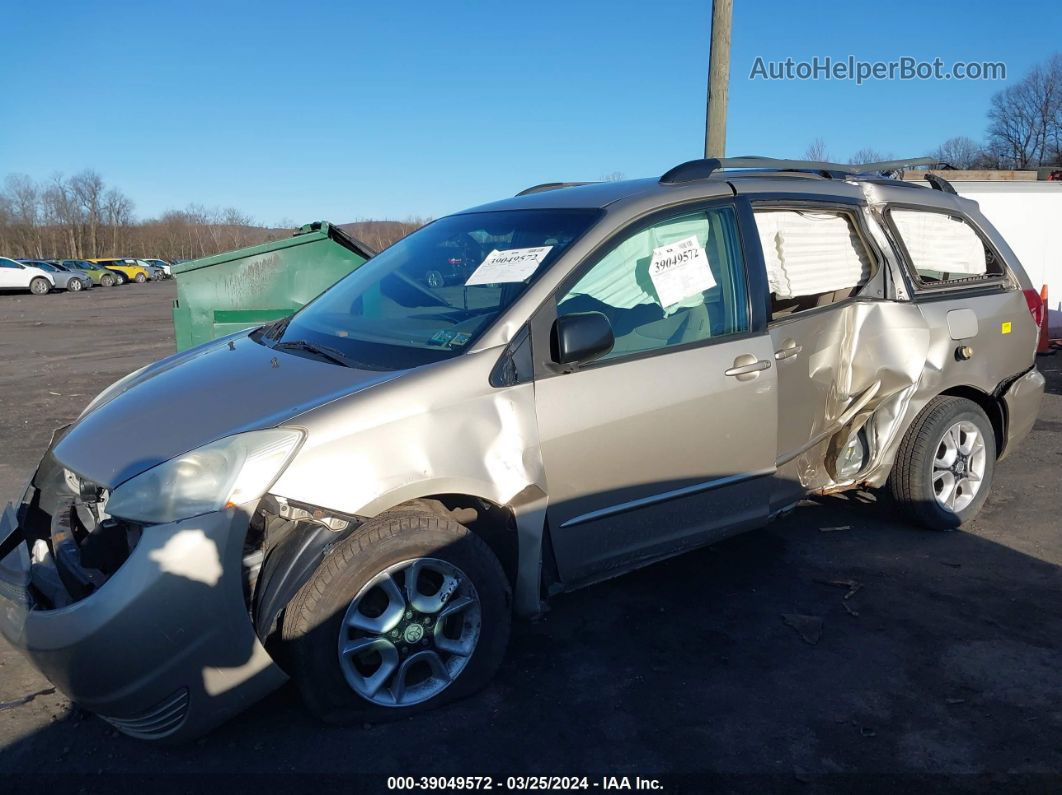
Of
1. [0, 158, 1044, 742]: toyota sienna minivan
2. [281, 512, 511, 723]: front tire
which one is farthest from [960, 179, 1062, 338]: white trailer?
[281, 512, 511, 723]: front tire

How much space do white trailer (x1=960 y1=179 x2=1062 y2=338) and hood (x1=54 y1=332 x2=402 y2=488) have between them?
11.0 meters

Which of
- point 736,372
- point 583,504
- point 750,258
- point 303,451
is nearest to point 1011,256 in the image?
point 750,258

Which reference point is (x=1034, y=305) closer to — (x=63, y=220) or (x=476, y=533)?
(x=476, y=533)

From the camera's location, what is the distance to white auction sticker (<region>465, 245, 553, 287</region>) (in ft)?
10.5

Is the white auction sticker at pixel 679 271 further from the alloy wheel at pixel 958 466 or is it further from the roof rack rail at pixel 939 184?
the roof rack rail at pixel 939 184

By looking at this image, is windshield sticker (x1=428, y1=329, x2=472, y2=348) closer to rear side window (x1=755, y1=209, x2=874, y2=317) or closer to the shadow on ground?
the shadow on ground

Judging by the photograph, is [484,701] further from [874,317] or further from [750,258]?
[874,317]

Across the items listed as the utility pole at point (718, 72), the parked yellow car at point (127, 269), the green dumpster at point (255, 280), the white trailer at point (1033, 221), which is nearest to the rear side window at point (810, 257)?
the utility pole at point (718, 72)

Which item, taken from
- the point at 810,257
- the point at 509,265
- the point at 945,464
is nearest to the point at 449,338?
the point at 509,265

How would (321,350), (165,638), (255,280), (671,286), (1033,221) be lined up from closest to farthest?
(165,638), (321,350), (671,286), (255,280), (1033,221)

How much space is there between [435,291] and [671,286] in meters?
0.99

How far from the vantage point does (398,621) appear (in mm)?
2754

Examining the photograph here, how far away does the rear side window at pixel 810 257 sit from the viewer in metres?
3.79

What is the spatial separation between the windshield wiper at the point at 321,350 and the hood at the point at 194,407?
5 centimetres
